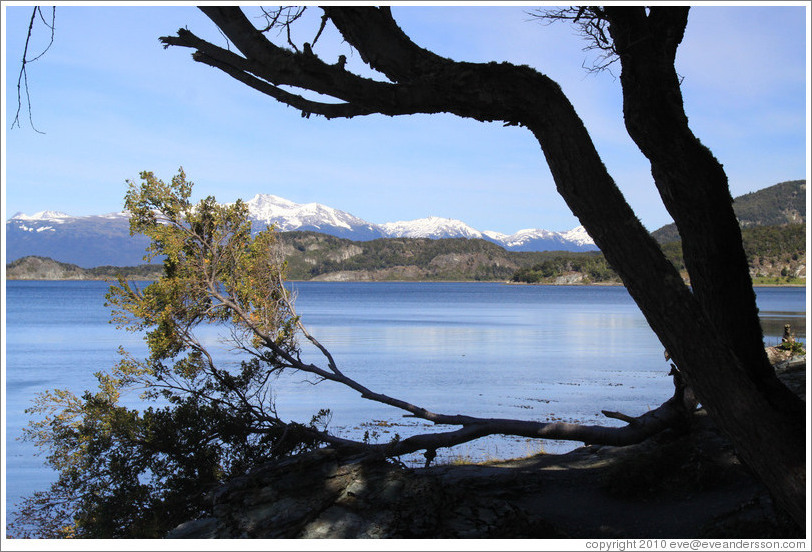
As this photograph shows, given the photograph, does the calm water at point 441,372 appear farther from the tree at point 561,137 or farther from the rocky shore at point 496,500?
the tree at point 561,137

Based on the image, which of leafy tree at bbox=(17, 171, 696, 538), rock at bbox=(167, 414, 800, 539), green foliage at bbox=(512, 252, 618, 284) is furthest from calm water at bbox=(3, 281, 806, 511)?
green foliage at bbox=(512, 252, 618, 284)

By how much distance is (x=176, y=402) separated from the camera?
337 inches

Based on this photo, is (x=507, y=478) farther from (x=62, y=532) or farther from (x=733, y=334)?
(x=62, y=532)

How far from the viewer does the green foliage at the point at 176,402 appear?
7621mm

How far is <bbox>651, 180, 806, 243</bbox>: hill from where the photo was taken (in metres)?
180

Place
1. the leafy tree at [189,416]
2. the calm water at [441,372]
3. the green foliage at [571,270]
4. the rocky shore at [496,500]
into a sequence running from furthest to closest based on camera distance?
1. the green foliage at [571,270]
2. the calm water at [441,372]
3. the leafy tree at [189,416]
4. the rocky shore at [496,500]

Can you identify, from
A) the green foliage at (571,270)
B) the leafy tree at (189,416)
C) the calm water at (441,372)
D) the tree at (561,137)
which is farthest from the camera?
the green foliage at (571,270)

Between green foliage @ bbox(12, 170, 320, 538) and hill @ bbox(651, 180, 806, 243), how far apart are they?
176m

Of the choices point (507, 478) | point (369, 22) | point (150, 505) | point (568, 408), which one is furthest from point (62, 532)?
point (568, 408)

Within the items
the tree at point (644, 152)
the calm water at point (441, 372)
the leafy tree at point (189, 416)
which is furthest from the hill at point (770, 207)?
the tree at point (644, 152)

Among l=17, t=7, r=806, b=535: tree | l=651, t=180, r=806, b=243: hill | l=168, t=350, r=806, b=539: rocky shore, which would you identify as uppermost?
l=651, t=180, r=806, b=243: hill

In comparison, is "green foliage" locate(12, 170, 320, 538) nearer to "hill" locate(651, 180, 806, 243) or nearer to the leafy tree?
the leafy tree

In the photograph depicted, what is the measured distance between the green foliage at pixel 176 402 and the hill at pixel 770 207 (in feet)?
579

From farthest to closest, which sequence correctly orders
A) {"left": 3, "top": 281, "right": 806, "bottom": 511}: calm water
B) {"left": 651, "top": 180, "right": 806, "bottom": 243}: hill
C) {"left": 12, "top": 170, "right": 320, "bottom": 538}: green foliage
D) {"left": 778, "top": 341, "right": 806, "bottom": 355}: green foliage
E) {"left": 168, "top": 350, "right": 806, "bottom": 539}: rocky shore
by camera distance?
{"left": 651, "top": 180, "right": 806, "bottom": 243}: hill < {"left": 3, "top": 281, "right": 806, "bottom": 511}: calm water < {"left": 778, "top": 341, "right": 806, "bottom": 355}: green foliage < {"left": 12, "top": 170, "right": 320, "bottom": 538}: green foliage < {"left": 168, "top": 350, "right": 806, "bottom": 539}: rocky shore
